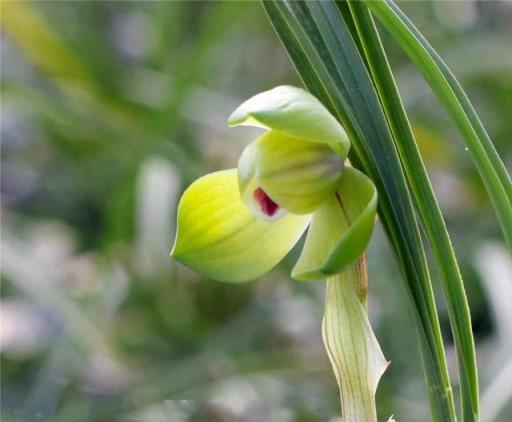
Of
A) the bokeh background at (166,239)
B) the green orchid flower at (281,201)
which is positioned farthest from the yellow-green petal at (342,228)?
the bokeh background at (166,239)

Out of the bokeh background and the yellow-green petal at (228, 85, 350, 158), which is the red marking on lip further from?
the bokeh background

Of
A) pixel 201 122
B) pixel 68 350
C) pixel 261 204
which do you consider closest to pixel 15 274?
pixel 68 350

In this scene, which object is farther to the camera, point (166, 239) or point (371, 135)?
point (166, 239)

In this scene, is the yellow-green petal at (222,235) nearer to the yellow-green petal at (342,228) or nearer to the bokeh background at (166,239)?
the yellow-green petal at (342,228)

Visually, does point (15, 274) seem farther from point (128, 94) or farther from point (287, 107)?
point (287, 107)

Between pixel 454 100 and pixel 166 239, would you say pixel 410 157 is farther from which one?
pixel 166 239

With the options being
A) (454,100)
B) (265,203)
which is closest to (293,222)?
(265,203)
